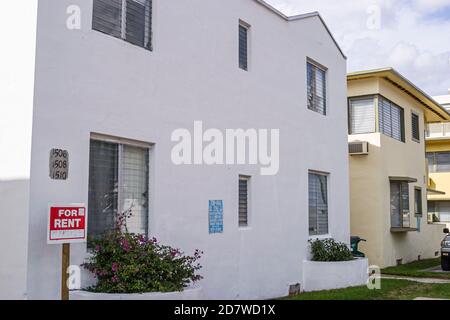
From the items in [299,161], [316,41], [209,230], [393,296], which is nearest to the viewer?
[209,230]

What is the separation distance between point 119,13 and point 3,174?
2990mm

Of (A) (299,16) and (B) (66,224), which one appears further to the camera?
(A) (299,16)

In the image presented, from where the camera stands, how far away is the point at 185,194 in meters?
9.15

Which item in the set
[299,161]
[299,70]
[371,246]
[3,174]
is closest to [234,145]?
[299,161]

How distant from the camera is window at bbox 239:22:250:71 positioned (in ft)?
36.6

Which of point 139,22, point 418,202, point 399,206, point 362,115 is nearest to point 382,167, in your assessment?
point 362,115

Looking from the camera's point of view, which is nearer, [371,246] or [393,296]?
[393,296]

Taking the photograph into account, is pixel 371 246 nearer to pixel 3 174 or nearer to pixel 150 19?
pixel 150 19

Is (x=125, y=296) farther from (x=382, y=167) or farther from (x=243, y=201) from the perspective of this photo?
(x=382, y=167)

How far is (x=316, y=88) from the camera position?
14.0m

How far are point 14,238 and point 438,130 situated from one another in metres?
29.9

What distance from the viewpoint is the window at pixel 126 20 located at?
8.01 meters

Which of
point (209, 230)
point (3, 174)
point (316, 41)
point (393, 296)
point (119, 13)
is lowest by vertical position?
point (393, 296)

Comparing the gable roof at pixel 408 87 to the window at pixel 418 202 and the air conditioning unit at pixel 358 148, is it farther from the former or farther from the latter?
the window at pixel 418 202
